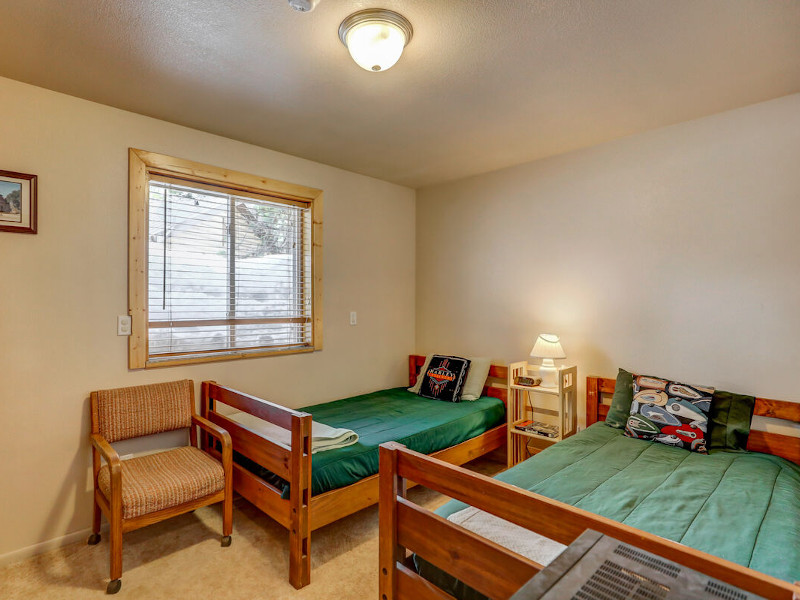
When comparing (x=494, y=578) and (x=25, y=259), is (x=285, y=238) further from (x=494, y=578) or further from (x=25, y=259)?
(x=494, y=578)

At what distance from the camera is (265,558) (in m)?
2.18

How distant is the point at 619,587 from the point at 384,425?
7.04ft

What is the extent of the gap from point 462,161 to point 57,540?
3.57m

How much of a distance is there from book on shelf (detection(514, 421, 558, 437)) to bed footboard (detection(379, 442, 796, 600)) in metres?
1.87

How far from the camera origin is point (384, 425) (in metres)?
2.79

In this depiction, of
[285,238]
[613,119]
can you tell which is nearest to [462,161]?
[613,119]

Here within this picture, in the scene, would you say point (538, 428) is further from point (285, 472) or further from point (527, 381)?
point (285, 472)

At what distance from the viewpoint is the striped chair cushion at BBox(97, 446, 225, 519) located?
6.51ft

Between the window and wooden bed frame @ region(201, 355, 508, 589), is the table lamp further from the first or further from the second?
the window

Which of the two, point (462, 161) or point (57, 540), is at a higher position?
point (462, 161)

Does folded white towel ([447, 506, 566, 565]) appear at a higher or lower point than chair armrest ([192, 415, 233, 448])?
lower

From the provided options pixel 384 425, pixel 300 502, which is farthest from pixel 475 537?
pixel 384 425

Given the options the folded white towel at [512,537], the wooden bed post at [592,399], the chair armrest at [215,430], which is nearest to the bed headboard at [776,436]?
the wooden bed post at [592,399]

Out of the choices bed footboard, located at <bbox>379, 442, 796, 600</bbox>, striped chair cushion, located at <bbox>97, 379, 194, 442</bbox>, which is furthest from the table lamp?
striped chair cushion, located at <bbox>97, 379, 194, 442</bbox>
